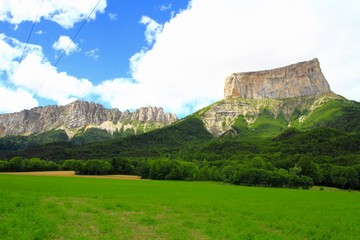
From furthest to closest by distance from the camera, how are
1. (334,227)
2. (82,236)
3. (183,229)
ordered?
(334,227) < (183,229) < (82,236)

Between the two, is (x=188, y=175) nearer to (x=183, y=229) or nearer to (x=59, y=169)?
(x=59, y=169)

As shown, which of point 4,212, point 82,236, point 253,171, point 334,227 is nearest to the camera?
point 82,236

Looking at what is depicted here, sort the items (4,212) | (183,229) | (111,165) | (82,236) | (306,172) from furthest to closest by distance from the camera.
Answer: (111,165) < (306,172) < (4,212) < (183,229) < (82,236)

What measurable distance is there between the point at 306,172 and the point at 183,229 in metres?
131

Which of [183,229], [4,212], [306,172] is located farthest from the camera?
[306,172]

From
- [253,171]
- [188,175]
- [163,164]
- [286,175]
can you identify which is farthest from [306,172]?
[163,164]

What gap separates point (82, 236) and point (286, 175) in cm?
12259

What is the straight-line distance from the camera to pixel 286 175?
5256 inches

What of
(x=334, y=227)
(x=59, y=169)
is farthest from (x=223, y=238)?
(x=59, y=169)

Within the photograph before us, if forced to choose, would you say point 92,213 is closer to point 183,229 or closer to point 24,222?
point 24,222

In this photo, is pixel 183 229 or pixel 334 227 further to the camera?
pixel 334 227

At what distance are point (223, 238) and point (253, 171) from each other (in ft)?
363

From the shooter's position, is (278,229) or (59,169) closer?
(278,229)

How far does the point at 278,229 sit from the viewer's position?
29891mm
